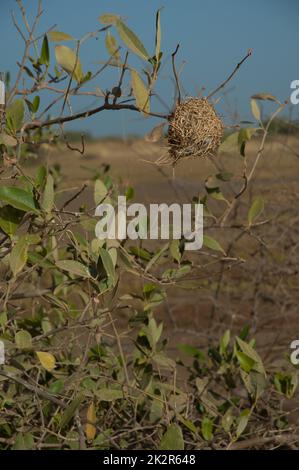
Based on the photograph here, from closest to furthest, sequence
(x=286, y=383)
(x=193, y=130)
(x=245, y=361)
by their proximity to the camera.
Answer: (x=193, y=130) → (x=245, y=361) → (x=286, y=383)

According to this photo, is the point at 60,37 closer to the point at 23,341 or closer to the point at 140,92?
the point at 140,92

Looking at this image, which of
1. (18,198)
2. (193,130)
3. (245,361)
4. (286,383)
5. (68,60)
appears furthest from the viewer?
(286,383)

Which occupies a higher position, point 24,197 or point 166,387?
point 24,197

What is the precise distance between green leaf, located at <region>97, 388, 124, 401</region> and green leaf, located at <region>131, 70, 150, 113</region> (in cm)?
70

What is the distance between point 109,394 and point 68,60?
0.80m

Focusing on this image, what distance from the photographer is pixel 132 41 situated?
1600 millimetres

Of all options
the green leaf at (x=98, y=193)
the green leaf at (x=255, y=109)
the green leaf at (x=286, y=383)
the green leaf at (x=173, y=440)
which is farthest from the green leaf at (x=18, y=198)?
the green leaf at (x=286, y=383)

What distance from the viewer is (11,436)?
Answer: 76.4 inches

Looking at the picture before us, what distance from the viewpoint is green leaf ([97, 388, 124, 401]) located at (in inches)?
72.0

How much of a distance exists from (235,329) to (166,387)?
81.3 inches

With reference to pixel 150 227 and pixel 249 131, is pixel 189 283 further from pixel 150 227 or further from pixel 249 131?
pixel 249 131

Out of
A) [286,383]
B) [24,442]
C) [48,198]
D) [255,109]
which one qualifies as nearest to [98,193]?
[48,198]

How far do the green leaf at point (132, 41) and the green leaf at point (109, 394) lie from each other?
2.62 feet
